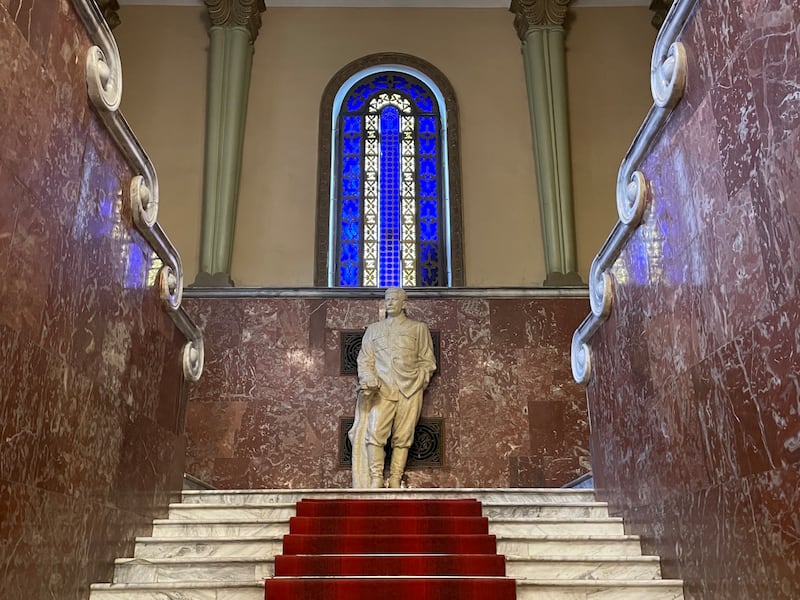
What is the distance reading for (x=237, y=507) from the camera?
593cm

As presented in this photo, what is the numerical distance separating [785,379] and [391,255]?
8910mm

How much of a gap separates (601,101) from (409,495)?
787 centimetres

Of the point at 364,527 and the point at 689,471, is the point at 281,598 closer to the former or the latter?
the point at 364,527

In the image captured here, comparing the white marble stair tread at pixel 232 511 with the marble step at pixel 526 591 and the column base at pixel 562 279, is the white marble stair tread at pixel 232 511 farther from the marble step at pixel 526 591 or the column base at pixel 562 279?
the column base at pixel 562 279

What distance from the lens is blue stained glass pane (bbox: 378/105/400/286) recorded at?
11.9m

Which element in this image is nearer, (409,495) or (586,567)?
(586,567)

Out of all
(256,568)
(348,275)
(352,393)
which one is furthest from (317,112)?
(256,568)

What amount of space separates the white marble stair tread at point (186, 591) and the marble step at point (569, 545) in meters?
1.58

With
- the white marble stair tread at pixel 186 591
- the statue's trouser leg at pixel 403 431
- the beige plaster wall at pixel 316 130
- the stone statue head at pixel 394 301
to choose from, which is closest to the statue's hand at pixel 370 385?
the statue's trouser leg at pixel 403 431

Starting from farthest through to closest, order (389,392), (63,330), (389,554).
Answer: (389,392) → (389,554) → (63,330)

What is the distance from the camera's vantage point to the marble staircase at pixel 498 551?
14.5 ft

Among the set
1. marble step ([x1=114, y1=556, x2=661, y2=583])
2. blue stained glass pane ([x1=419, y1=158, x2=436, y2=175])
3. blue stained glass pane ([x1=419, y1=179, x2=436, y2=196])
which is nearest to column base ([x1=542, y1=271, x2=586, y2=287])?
blue stained glass pane ([x1=419, y1=179, x2=436, y2=196])

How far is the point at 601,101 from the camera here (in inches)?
488

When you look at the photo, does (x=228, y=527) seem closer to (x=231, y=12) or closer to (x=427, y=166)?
(x=427, y=166)
